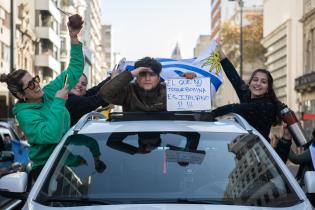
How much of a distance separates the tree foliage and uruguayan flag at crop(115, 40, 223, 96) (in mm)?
80858

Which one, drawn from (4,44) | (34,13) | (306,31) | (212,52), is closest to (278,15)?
(306,31)

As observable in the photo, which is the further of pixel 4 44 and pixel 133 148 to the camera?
pixel 4 44

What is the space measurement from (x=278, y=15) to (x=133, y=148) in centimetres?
7358

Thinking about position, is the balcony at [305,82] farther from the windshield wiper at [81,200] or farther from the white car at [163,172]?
the windshield wiper at [81,200]

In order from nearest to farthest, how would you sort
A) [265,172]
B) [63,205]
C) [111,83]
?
[63,205] < [265,172] < [111,83]

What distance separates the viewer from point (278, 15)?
3014 inches

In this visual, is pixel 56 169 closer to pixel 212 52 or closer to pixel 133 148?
pixel 133 148

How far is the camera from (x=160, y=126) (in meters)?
5.05

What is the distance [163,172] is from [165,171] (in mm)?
18

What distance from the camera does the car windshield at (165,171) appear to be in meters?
4.28

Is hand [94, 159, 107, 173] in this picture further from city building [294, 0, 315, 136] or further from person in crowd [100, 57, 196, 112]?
city building [294, 0, 315, 136]

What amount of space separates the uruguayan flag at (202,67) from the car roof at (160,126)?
1.75 meters

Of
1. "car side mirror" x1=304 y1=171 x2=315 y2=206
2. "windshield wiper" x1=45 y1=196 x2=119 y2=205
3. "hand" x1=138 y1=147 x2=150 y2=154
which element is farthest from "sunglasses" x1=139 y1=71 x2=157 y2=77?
"windshield wiper" x1=45 y1=196 x2=119 y2=205

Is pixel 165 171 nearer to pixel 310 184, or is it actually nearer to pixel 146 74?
pixel 310 184
